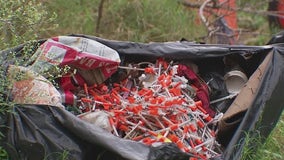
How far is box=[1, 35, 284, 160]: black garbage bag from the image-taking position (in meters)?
2.86

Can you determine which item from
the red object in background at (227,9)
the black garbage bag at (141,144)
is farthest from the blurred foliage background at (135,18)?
the black garbage bag at (141,144)

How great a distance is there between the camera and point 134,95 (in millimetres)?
3582

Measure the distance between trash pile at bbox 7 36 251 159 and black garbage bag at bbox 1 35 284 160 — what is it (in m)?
0.11

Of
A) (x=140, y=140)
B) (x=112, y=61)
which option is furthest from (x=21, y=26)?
(x=140, y=140)

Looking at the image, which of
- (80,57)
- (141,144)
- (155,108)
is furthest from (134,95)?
(141,144)

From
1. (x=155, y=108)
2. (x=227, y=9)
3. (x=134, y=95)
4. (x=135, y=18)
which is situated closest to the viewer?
(x=155, y=108)

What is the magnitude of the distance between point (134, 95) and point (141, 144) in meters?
0.68

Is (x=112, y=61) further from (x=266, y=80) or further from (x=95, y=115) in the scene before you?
(x=266, y=80)

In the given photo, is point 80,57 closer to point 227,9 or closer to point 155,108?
point 155,108

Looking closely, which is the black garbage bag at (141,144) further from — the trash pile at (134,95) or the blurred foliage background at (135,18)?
the blurred foliage background at (135,18)

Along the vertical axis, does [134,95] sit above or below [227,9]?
below

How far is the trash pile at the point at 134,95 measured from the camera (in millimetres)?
3271

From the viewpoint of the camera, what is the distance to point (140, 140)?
10.6 ft

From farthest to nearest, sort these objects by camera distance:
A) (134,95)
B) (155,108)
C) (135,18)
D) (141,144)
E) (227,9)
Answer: (135,18)
(227,9)
(134,95)
(155,108)
(141,144)
